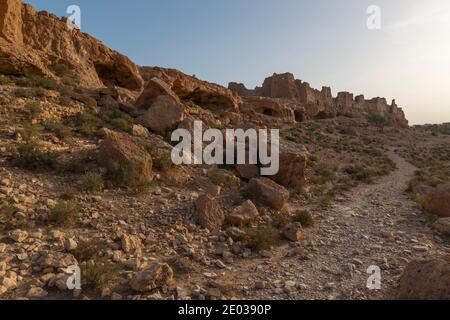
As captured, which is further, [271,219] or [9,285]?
[271,219]

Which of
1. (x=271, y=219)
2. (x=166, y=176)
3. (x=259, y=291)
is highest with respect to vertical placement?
(x=166, y=176)

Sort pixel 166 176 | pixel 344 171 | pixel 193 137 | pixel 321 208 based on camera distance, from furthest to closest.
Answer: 1. pixel 344 171
2. pixel 193 137
3. pixel 321 208
4. pixel 166 176

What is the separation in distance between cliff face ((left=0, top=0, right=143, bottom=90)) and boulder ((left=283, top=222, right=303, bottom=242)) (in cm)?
1242

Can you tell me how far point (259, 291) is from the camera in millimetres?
4203

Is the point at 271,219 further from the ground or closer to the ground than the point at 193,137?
closer to the ground

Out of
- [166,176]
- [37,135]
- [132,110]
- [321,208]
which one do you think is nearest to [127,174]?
[166,176]

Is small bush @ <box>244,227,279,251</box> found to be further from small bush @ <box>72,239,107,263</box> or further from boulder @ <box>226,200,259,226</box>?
small bush @ <box>72,239,107,263</box>

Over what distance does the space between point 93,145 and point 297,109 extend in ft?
100

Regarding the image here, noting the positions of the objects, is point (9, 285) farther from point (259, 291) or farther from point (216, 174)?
point (216, 174)

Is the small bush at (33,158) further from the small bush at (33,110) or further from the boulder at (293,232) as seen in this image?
the boulder at (293,232)

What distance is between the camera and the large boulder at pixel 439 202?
302 inches

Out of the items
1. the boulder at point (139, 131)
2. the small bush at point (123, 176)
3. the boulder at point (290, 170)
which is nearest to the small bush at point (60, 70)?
the boulder at point (139, 131)

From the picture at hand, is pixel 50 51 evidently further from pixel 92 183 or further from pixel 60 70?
pixel 92 183

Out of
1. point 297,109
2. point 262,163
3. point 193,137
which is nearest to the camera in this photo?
point 262,163
